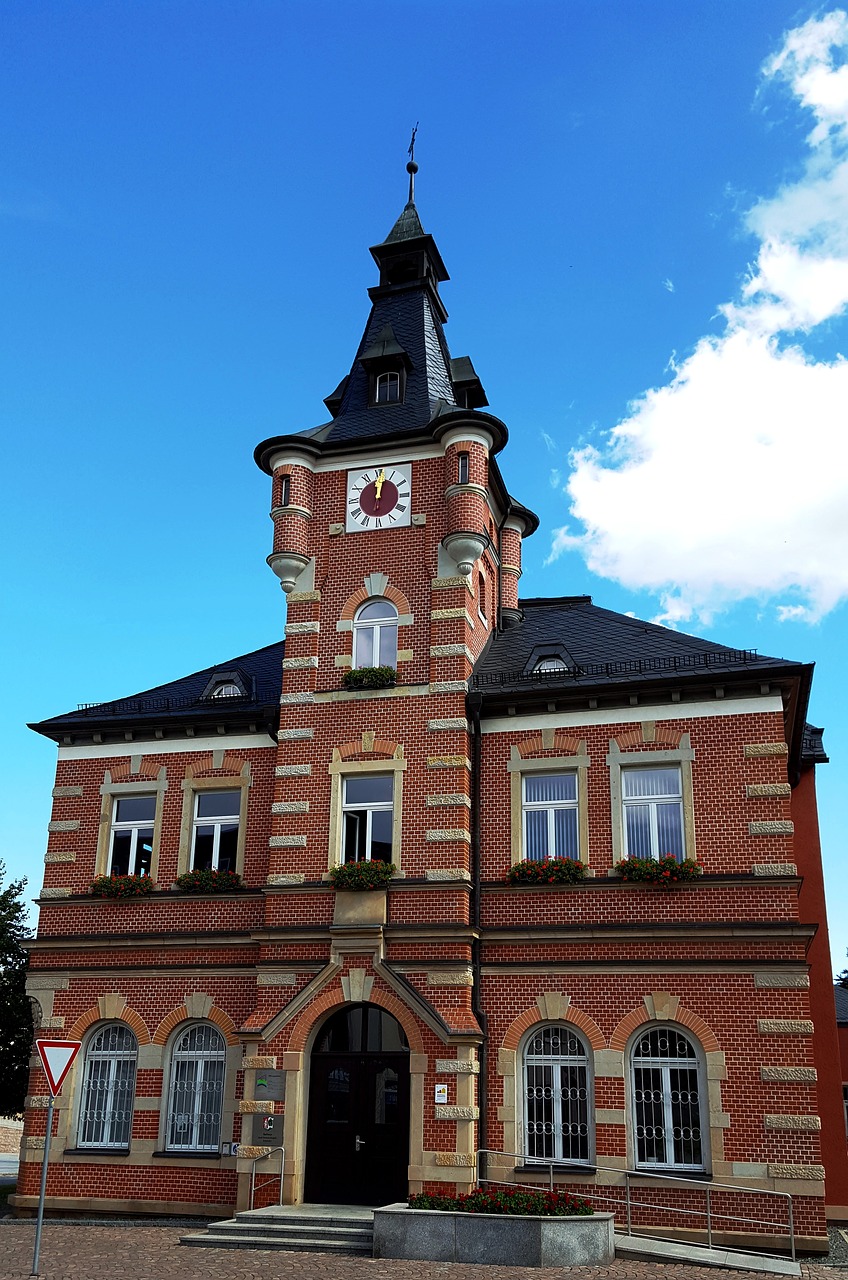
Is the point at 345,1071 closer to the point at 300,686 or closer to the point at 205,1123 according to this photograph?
the point at 205,1123

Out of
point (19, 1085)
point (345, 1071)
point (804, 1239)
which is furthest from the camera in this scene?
point (19, 1085)

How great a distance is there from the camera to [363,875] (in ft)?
64.7

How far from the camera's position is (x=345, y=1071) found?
19328 millimetres

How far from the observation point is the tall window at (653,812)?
19469 millimetres

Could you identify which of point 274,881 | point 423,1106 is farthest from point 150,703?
point 423,1106

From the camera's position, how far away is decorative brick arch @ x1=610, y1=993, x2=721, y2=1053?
18.2m

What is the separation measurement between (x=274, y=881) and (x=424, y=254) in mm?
14823

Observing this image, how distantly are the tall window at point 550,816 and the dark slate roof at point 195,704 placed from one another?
5.10 meters

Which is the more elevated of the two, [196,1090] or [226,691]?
[226,691]

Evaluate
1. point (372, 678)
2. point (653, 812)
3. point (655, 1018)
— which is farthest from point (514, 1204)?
point (372, 678)

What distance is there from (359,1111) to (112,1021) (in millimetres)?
5237

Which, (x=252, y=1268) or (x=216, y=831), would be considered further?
(x=216, y=831)

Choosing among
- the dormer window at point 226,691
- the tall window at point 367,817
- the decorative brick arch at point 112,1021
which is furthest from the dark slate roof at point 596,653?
the decorative brick arch at point 112,1021

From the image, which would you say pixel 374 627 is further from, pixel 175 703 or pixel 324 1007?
pixel 324 1007
